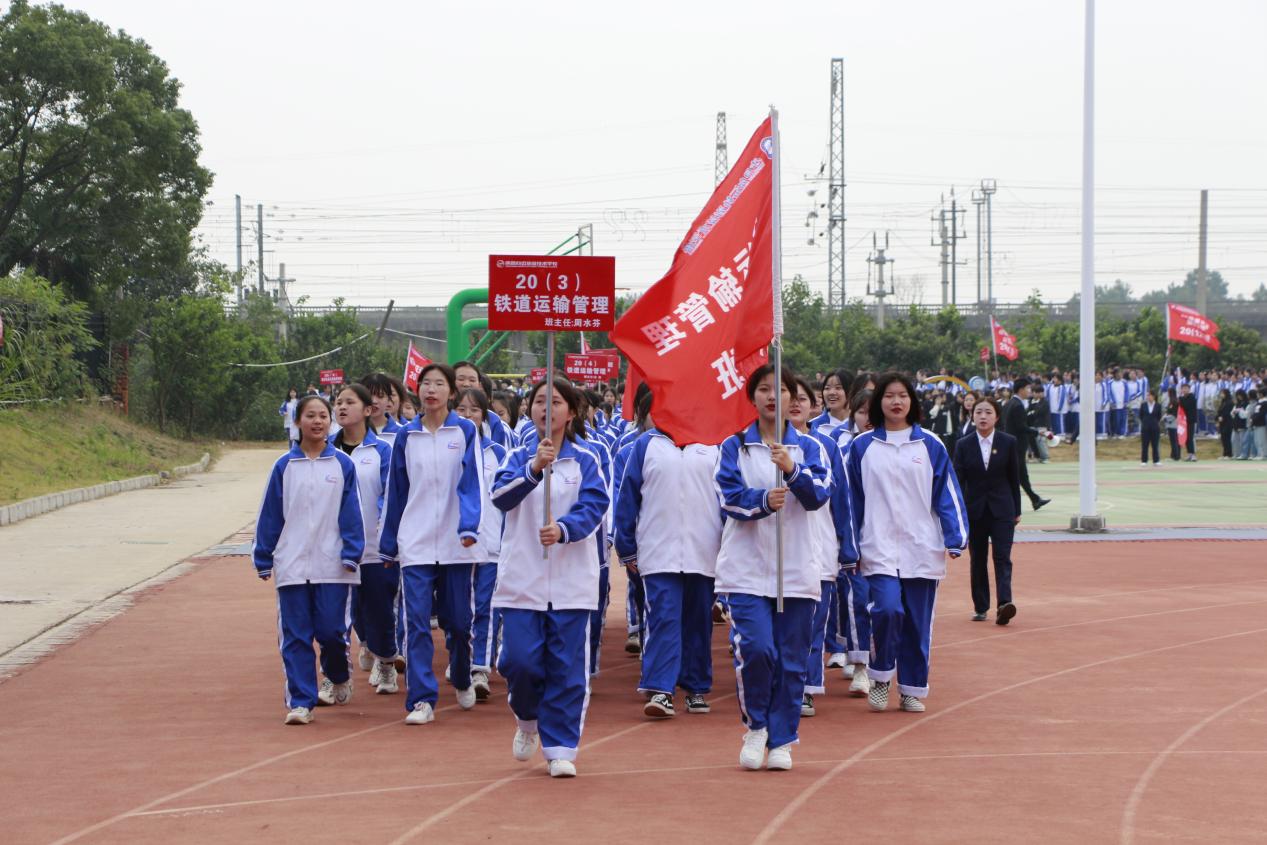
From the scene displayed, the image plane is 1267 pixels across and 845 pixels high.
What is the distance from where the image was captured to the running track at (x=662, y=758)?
6.26 meters

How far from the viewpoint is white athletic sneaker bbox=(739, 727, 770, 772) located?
285 inches

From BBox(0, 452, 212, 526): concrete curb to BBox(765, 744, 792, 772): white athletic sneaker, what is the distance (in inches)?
682

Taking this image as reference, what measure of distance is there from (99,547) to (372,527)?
426 inches

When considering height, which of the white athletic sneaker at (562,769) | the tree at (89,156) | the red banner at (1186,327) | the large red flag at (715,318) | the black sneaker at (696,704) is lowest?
the black sneaker at (696,704)

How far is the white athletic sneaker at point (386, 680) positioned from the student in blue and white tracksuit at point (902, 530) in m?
2.97

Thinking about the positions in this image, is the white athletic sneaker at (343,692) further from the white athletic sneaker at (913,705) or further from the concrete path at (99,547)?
the white athletic sneaker at (913,705)

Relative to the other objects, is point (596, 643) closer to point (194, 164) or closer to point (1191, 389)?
point (1191, 389)

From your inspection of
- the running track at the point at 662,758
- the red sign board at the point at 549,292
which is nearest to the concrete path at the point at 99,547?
the running track at the point at 662,758

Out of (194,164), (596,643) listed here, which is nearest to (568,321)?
(596,643)

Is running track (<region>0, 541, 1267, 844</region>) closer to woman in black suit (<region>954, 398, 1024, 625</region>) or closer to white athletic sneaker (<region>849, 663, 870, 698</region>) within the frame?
white athletic sneaker (<region>849, 663, 870, 698</region>)

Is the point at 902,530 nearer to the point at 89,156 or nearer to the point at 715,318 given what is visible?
the point at 715,318

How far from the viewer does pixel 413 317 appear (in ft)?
228

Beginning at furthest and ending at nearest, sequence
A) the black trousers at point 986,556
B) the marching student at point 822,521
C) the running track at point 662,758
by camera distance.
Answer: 1. the black trousers at point 986,556
2. the marching student at point 822,521
3. the running track at point 662,758

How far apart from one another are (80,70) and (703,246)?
3451cm
